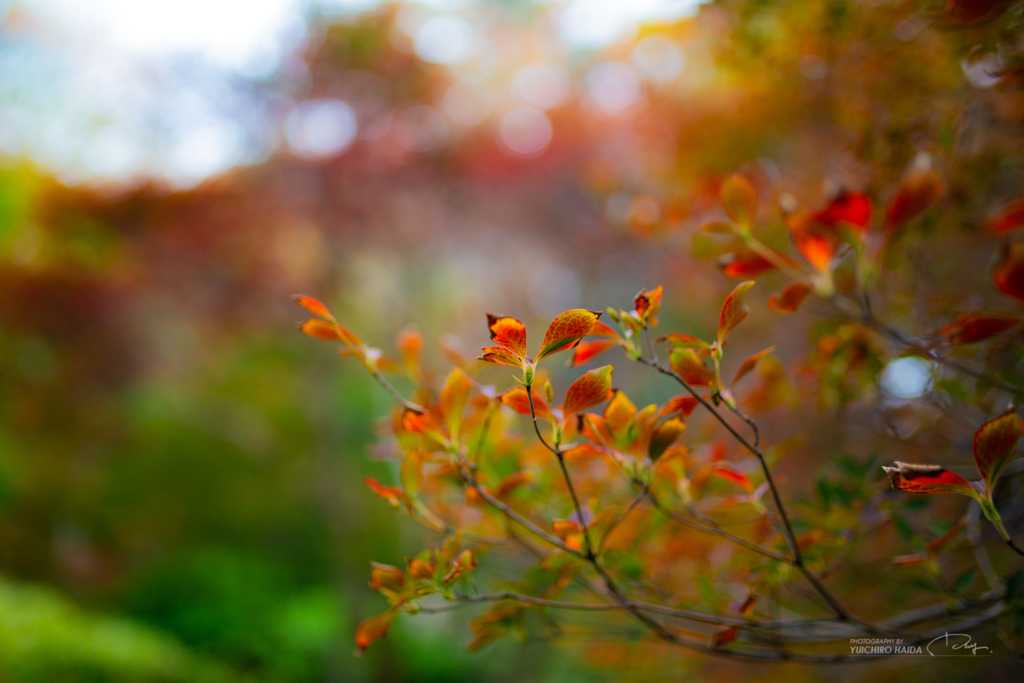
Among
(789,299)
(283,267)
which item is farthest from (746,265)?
(283,267)

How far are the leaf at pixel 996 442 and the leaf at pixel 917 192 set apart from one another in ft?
0.70

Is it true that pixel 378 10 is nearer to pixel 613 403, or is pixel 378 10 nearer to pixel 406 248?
pixel 406 248

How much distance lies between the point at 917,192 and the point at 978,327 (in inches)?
6.1

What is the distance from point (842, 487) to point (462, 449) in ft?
1.55

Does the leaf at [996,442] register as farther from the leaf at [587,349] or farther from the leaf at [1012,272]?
the leaf at [587,349]

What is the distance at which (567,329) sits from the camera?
398 millimetres

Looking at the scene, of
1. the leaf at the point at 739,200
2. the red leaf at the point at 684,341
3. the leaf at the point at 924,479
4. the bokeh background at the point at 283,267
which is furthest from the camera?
the bokeh background at the point at 283,267

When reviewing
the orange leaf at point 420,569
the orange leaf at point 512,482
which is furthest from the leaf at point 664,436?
the orange leaf at point 420,569

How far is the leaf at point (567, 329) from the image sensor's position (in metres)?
0.39

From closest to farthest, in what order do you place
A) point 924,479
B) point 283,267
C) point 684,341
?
point 924,479 → point 684,341 → point 283,267

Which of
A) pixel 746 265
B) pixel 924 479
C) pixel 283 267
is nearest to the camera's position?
pixel 924 479

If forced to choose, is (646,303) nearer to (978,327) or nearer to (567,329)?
(567,329)

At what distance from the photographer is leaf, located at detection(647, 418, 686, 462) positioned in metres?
0.48

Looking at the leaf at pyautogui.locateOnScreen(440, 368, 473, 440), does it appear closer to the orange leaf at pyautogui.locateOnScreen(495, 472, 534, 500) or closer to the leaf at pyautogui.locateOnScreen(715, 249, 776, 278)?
the orange leaf at pyautogui.locateOnScreen(495, 472, 534, 500)
